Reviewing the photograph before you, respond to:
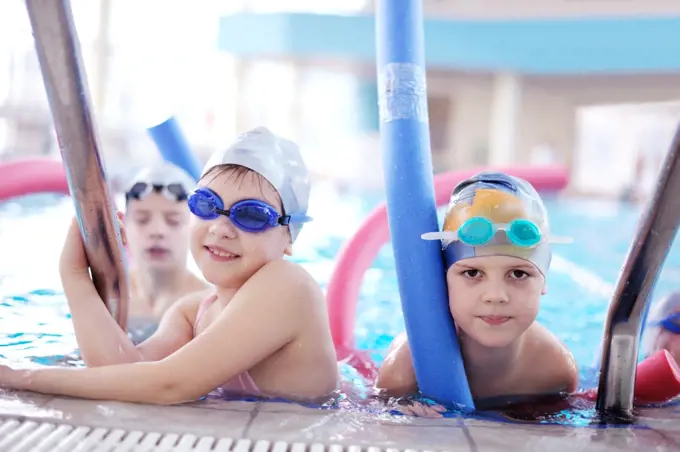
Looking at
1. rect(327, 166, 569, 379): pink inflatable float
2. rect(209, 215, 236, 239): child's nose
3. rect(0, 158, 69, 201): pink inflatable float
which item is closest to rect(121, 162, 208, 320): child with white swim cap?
rect(0, 158, 69, 201): pink inflatable float

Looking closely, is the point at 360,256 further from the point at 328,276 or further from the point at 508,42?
the point at 508,42

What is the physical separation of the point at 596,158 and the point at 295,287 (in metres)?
18.9

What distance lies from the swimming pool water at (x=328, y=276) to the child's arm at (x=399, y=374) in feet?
2.57

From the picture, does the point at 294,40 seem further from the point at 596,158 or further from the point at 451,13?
the point at 596,158

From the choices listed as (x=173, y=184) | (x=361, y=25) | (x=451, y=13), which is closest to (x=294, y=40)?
(x=361, y=25)

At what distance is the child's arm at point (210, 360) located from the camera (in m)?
1.72

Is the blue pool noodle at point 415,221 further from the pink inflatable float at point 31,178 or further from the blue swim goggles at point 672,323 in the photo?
the pink inflatable float at point 31,178

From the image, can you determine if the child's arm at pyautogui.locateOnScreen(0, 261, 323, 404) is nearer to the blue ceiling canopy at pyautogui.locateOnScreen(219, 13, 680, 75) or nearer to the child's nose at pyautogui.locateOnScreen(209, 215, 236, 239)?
the child's nose at pyautogui.locateOnScreen(209, 215, 236, 239)

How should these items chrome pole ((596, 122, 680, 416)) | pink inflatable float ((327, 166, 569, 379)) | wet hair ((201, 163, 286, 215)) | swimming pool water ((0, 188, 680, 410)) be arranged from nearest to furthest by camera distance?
1. chrome pole ((596, 122, 680, 416))
2. wet hair ((201, 163, 286, 215))
3. pink inflatable float ((327, 166, 569, 379))
4. swimming pool water ((0, 188, 680, 410))

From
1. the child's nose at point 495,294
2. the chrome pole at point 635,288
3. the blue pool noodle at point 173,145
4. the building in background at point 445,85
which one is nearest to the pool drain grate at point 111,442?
the child's nose at point 495,294

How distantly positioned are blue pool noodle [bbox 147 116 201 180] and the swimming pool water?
2.32 feet

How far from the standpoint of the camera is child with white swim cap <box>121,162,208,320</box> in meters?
3.15

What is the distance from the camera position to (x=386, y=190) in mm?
1990

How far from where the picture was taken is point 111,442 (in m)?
1.44
